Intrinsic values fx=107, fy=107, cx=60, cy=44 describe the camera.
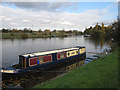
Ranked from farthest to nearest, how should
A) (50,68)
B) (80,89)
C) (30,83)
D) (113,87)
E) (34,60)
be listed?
(50,68) < (34,60) < (30,83) < (113,87) < (80,89)

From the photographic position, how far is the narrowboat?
626 inches

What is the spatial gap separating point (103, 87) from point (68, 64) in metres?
14.4

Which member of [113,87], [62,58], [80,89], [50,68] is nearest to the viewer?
[80,89]

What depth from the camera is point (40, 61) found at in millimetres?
18359

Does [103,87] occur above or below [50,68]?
above

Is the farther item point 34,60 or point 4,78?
point 34,60

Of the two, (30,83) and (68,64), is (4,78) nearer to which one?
(30,83)

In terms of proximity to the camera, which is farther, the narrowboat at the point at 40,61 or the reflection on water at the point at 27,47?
the reflection on water at the point at 27,47

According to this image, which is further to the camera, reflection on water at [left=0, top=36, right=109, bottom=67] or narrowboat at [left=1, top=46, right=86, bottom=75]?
reflection on water at [left=0, top=36, right=109, bottom=67]

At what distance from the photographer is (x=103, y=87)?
8625 millimetres

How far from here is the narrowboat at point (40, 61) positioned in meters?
15.9

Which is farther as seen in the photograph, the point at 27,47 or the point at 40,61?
the point at 27,47

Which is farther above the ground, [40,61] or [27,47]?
[27,47]

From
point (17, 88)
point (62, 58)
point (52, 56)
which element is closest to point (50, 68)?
point (52, 56)
